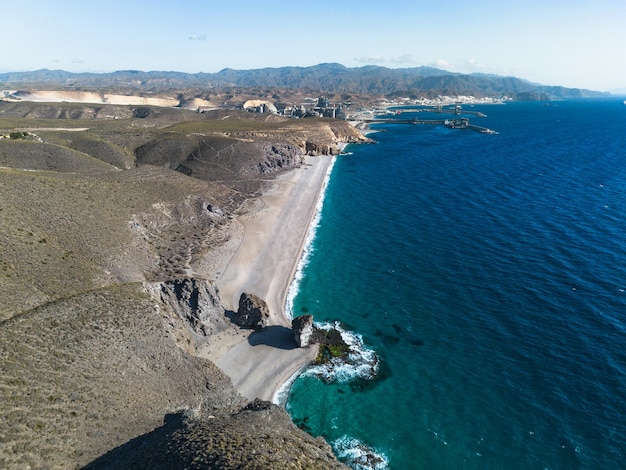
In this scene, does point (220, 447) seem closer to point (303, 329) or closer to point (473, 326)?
point (303, 329)

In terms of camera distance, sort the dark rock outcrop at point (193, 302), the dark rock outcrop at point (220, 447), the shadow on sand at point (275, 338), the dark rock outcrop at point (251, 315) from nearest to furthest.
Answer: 1. the dark rock outcrop at point (220, 447)
2. the dark rock outcrop at point (193, 302)
3. the shadow on sand at point (275, 338)
4. the dark rock outcrop at point (251, 315)

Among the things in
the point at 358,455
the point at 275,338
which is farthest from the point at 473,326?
the point at 275,338

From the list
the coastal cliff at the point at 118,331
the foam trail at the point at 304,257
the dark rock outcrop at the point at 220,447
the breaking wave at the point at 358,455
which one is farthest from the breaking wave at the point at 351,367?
the dark rock outcrop at the point at 220,447

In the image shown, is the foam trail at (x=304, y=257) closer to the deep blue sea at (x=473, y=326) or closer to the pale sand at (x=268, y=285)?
the pale sand at (x=268, y=285)

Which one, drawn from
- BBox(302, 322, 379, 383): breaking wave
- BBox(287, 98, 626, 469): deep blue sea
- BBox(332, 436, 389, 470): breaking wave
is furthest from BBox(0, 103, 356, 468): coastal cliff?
BBox(287, 98, 626, 469): deep blue sea

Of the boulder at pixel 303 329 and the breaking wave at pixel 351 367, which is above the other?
the boulder at pixel 303 329

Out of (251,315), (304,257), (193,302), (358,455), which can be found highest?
(193,302)

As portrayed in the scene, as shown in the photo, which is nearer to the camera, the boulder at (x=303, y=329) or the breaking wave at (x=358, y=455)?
the breaking wave at (x=358, y=455)
